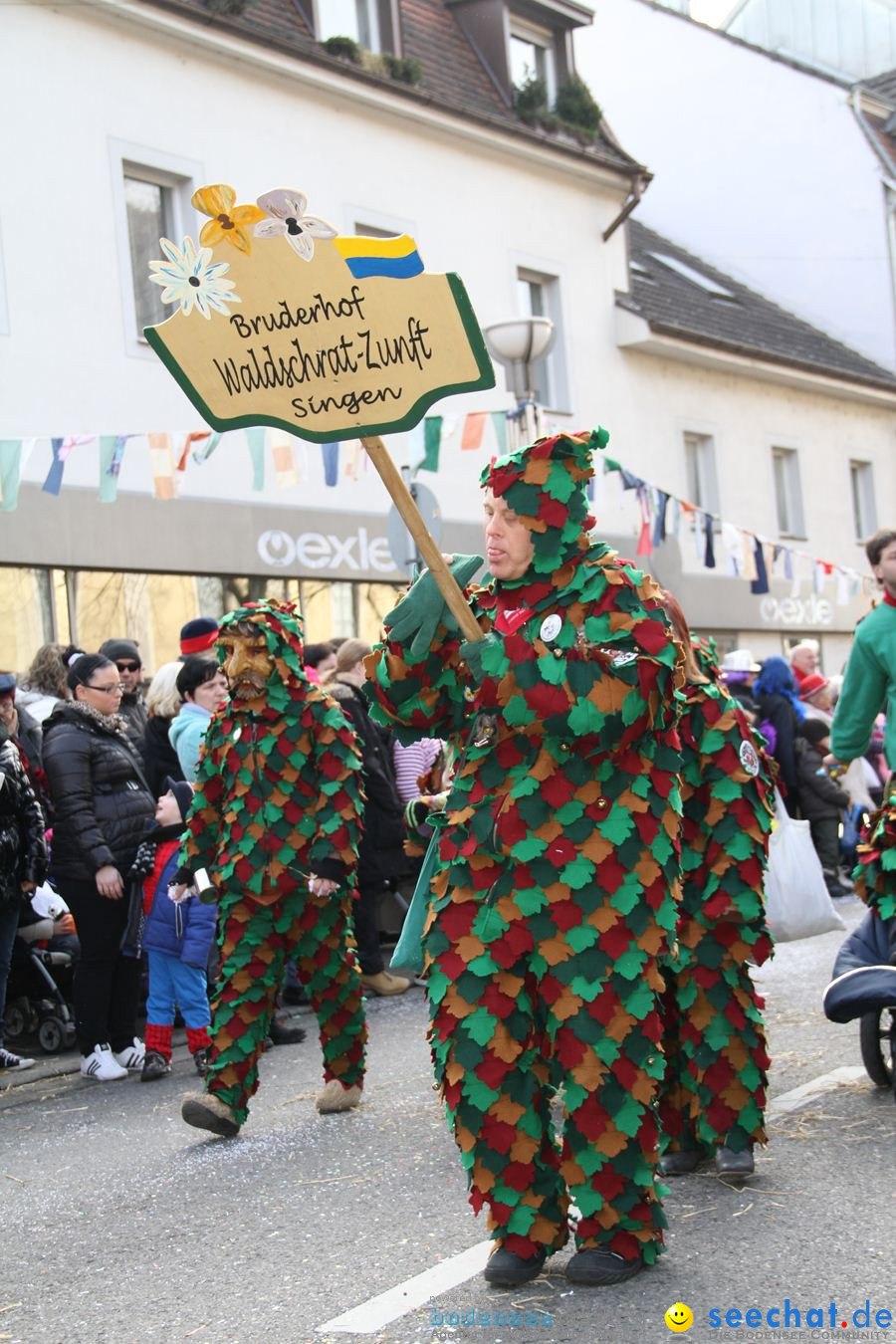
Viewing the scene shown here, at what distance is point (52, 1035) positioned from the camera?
8.55 metres

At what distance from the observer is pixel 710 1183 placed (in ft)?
Result: 16.1

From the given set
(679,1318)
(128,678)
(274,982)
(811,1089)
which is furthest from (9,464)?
(679,1318)

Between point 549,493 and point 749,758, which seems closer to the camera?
point 549,493

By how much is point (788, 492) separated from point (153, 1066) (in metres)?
19.6

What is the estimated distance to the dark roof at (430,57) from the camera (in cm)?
1554

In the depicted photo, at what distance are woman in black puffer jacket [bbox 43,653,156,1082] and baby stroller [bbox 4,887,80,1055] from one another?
2.16 ft

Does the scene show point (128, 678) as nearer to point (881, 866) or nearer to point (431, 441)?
point (881, 866)

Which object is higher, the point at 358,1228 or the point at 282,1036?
the point at 358,1228

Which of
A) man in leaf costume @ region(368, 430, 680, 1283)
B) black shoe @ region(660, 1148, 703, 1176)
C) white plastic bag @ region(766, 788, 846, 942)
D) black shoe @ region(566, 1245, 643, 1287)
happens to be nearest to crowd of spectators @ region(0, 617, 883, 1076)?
white plastic bag @ region(766, 788, 846, 942)

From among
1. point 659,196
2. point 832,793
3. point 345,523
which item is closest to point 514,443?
point 345,523

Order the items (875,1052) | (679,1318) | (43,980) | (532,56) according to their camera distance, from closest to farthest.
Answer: (679,1318)
(875,1052)
(43,980)
(532,56)

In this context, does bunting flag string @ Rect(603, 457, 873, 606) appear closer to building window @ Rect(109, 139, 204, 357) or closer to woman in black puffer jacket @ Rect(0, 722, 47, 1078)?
building window @ Rect(109, 139, 204, 357)

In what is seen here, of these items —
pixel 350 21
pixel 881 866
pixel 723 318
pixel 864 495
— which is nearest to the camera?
pixel 881 866

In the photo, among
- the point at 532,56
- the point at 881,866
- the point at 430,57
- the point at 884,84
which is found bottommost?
the point at 881,866
